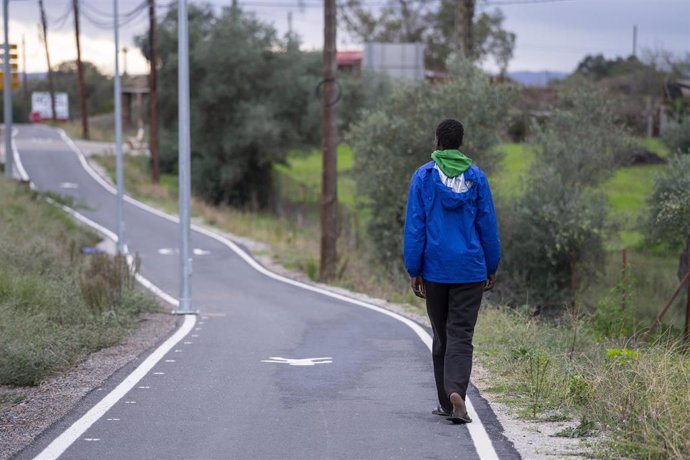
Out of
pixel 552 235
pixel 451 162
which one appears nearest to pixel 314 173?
pixel 552 235

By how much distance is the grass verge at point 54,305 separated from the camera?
32.4 feet

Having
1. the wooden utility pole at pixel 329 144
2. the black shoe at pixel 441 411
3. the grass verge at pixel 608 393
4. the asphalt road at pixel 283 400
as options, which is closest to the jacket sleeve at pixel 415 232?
the black shoe at pixel 441 411

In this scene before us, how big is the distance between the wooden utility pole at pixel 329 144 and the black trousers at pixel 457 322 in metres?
17.6

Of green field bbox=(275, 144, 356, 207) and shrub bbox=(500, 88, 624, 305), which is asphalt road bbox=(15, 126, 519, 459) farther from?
green field bbox=(275, 144, 356, 207)

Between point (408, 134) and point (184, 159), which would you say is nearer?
point (184, 159)

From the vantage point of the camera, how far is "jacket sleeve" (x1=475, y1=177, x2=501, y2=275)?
7.58m

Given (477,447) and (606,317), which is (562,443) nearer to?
(477,447)

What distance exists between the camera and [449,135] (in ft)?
25.3

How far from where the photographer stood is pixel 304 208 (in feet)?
162

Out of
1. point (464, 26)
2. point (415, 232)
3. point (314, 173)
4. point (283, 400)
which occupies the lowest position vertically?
point (314, 173)

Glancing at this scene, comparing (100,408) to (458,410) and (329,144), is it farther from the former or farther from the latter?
(329,144)

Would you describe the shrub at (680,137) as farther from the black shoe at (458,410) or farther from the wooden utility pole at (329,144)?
the black shoe at (458,410)

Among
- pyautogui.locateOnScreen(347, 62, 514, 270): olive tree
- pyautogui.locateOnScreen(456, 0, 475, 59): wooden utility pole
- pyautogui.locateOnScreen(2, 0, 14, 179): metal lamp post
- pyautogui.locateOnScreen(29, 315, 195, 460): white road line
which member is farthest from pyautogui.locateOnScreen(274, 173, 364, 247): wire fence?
pyautogui.locateOnScreen(29, 315, 195, 460): white road line

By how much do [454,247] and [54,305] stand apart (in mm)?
7227
